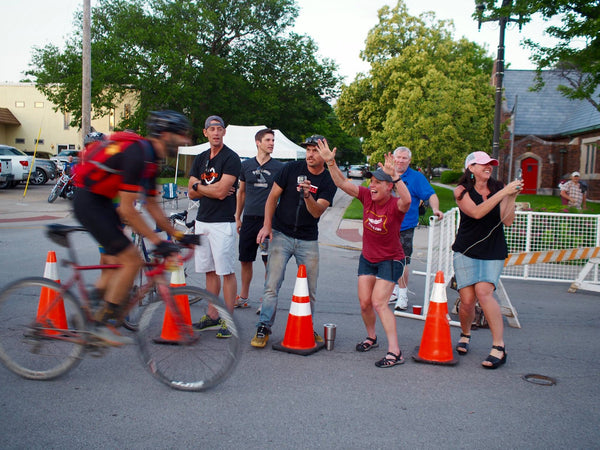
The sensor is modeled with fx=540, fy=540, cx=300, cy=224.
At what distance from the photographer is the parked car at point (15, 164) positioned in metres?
23.3

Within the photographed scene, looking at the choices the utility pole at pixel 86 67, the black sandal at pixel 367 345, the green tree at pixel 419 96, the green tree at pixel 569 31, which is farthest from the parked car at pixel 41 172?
the black sandal at pixel 367 345

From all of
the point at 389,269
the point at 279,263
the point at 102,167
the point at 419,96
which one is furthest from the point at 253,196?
the point at 419,96

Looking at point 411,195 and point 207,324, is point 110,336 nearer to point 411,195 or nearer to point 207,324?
point 207,324

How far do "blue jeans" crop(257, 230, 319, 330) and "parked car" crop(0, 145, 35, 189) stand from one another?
2180cm

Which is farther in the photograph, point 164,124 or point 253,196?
point 253,196

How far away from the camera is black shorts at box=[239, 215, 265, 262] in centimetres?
637

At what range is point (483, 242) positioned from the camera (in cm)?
498

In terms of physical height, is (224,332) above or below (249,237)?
below

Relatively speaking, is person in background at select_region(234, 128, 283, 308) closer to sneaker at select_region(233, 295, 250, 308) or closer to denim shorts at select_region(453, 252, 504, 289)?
sneaker at select_region(233, 295, 250, 308)

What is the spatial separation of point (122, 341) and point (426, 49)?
33914 mm

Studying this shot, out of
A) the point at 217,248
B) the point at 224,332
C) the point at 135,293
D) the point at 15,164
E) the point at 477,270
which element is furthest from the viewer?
the point at 15,164

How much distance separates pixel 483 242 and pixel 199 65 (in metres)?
37.4

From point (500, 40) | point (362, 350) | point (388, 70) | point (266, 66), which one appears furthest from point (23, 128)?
point (362, 350)

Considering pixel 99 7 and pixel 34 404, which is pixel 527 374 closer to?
pixel 34 404
